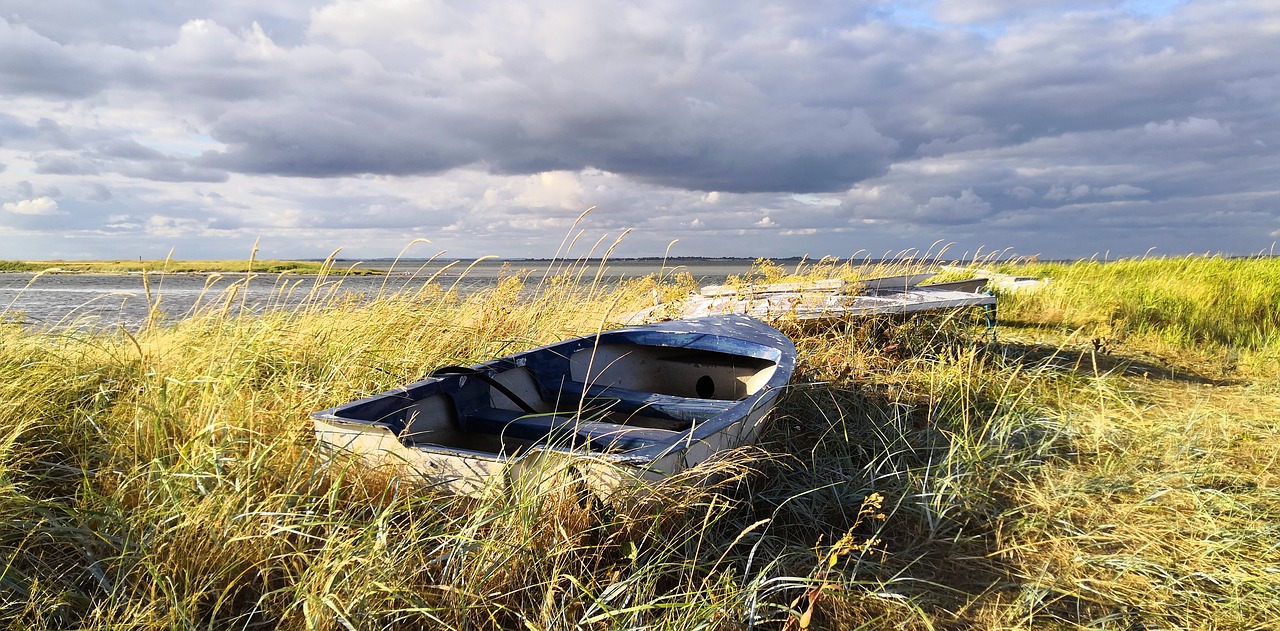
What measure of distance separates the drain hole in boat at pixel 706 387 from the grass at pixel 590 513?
602 mm

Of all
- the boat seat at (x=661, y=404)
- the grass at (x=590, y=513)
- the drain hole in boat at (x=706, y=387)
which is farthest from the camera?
the drain hole in boat at (x=706, y=387)

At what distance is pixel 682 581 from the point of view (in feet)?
9.05

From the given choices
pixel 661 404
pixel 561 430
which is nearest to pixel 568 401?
pixel 661 404

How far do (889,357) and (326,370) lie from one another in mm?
4501

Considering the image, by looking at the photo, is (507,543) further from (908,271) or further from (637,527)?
(908,271)

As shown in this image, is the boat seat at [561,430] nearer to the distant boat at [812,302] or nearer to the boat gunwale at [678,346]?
the boat gunwale at [678,346]

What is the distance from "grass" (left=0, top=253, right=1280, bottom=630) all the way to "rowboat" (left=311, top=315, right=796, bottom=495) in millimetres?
119

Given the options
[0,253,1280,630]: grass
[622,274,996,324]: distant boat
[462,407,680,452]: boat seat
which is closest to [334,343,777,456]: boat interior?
[462,407,680,452]: boat seat

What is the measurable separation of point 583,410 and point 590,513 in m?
1.14

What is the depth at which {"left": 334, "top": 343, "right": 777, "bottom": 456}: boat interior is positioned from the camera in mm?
3113

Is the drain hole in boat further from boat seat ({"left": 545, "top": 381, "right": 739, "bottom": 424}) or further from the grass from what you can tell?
boat seat ({"left": 545, "top": 381, "right": 739, "bottom": 424})

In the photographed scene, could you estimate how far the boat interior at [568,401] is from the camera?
3.11 metres

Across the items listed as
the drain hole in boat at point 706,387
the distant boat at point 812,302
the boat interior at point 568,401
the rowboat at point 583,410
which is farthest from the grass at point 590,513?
the distant boat at point 812,302

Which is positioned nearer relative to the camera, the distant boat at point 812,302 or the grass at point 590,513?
the grass at point 590,513
